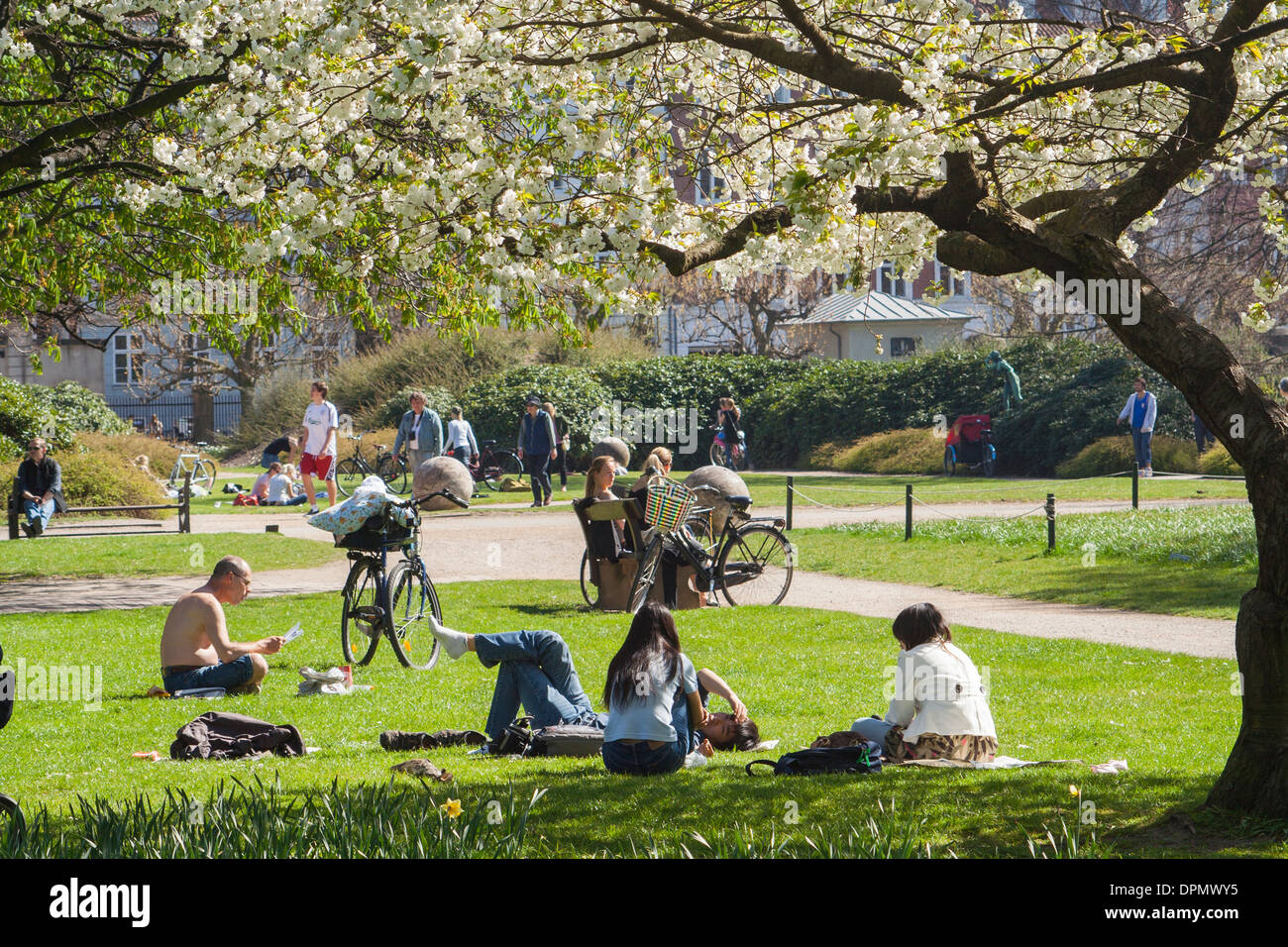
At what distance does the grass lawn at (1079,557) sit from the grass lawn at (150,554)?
6360 millimetres

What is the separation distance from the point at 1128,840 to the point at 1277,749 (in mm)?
773

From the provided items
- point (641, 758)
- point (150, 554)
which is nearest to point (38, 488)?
point (150, 554)

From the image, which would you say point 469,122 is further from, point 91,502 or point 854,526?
point 91,502

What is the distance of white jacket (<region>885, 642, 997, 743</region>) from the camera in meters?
7.04

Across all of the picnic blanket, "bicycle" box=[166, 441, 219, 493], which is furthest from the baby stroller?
the picnic blanket

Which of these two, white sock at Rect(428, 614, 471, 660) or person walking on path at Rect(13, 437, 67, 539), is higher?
person walking on path at Rect(13, 437, 67, 539)

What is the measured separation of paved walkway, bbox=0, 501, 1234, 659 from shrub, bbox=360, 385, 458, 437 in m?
12.6

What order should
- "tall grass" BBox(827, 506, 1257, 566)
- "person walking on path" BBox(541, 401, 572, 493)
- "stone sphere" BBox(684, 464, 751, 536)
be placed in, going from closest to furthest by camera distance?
"stone sphere" BBox(684, 464, 751, 536) → "tall grass" BBox(827, 506, 1257, 566) → "person walking on path" BBox(541, 401, 572, 493)

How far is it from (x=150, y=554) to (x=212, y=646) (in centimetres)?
886

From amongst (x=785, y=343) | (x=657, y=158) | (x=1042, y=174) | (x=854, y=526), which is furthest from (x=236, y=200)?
(x=785, y=343)

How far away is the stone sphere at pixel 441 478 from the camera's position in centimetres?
2361

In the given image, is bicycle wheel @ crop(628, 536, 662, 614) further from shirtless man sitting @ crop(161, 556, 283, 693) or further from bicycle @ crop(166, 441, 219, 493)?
bicycle @ crop(166, 441, 219, 493)

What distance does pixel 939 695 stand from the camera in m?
7.09

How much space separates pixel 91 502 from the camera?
22.6 metres
